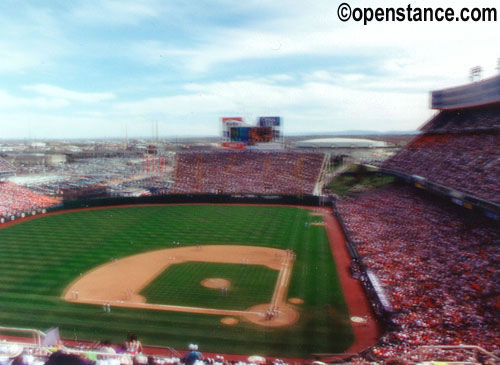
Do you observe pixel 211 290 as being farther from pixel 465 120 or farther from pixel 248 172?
pixel 248 172

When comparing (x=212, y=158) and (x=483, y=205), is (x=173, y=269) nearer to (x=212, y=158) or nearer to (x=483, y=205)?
(x=483, y=205)

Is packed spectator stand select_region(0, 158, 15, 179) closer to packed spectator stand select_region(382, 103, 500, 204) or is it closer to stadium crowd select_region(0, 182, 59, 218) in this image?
stadium crowd select_region(0, 182, 59, 218)

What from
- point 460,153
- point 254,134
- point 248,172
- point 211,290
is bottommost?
point 211,290

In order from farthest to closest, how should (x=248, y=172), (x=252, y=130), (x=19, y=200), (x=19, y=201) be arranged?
(x=252, y=130), (x=248, y=172), (x=19, y=200), (x=19, y=201)

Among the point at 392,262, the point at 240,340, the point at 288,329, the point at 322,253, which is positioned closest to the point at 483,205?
the point at 392,262

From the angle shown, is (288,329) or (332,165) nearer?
(288,329)

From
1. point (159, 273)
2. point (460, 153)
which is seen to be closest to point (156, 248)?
point (159, 273)

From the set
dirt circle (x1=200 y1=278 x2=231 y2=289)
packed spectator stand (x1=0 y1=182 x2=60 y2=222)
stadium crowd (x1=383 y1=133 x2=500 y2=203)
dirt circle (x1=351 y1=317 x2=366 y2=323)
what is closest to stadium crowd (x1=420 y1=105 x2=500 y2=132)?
stadium crowd (x1=383 y1=133 x2=500 y2=203)
